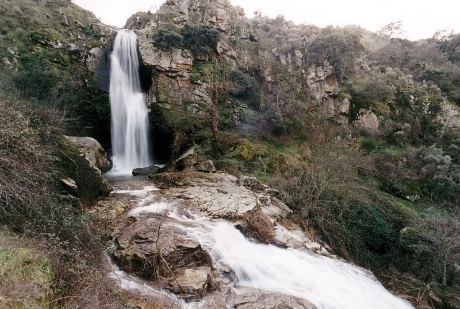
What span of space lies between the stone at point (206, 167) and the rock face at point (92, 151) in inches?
172

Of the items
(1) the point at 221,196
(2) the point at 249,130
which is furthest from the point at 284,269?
(2) the point at 249,130

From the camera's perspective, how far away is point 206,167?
49.8 ft

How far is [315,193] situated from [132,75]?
12808mm

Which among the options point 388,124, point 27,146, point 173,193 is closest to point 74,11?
point 173,193

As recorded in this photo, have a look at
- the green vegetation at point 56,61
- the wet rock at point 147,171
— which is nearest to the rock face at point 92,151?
the wet rock at point 147,171

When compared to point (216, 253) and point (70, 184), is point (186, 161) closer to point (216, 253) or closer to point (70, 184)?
point (70, 184)

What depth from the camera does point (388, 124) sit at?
2148cm

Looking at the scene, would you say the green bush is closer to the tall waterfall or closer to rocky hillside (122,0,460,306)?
rocky hillside (122,0,460,306)

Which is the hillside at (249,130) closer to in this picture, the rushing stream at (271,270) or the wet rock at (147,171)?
the wet rock at (147,171)

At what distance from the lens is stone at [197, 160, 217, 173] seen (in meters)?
15.1

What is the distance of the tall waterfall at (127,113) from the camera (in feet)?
58.1

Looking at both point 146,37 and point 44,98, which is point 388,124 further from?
point 44,98

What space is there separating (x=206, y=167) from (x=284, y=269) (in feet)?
24.2

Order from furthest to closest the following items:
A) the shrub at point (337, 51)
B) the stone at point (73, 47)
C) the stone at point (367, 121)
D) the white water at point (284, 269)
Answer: the shrub at point (337, 51)
the stone at point (367, 121)
the stone at point (73, 47)
the white water at point (284, 269)
